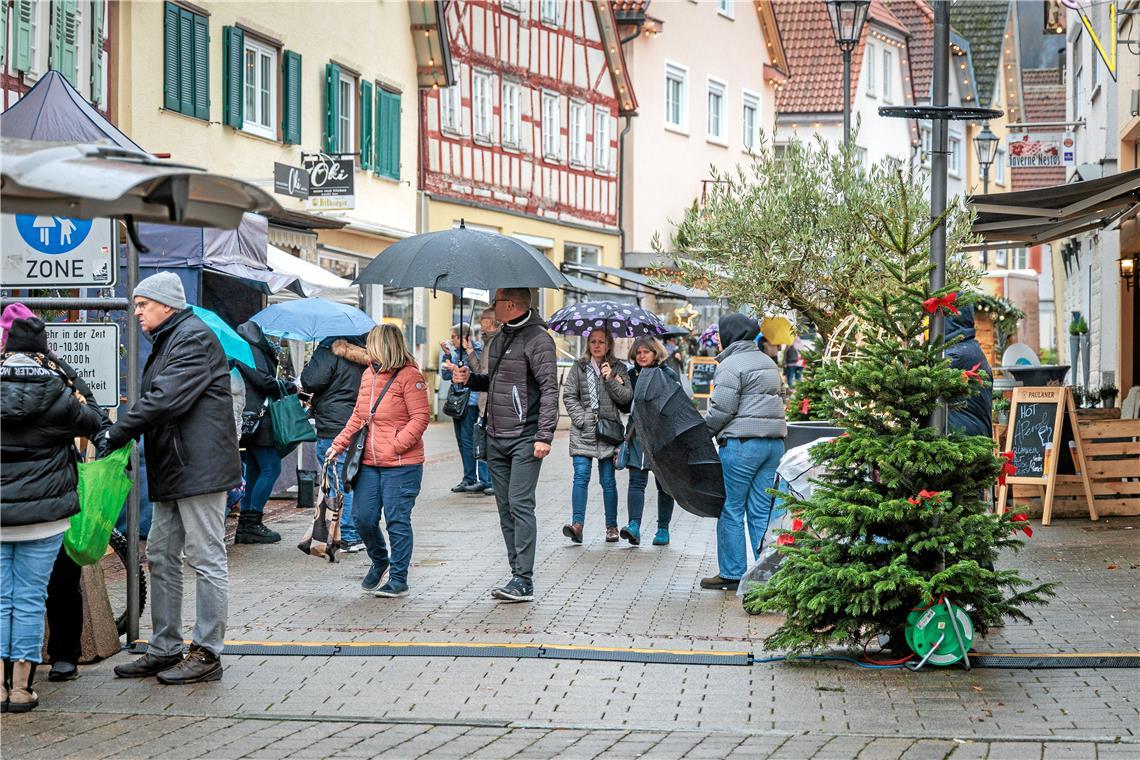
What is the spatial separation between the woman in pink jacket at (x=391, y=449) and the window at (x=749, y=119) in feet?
112

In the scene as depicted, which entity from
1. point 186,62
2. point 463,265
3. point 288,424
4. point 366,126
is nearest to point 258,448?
point 288,424

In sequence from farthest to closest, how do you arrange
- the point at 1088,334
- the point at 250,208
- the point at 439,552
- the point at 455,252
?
the point at 1088,334
the point at 439,552
the point at 455,252
the point at 250,208

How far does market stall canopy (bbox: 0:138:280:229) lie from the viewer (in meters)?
4.42

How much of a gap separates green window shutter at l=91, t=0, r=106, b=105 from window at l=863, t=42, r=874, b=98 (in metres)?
34.1

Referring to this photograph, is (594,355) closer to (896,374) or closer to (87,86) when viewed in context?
(896,374)

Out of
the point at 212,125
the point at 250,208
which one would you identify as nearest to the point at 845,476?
the point at 250,208

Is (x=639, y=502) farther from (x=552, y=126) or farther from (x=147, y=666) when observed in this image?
(x=552, y=126)

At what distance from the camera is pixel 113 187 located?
4.43m

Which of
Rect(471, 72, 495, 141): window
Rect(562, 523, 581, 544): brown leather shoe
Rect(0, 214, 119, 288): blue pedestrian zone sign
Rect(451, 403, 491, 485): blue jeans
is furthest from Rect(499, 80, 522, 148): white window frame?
Rect(0, 214, 119, 288): blue pedestrian zone sign

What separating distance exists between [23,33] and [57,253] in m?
9.70

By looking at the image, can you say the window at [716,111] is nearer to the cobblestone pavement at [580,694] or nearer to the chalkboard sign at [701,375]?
the chalkboard sign at [701,375]

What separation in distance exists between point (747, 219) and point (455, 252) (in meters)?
9.20

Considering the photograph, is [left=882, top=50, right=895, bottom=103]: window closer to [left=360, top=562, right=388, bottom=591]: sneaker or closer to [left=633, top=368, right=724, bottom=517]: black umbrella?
[left=633, top=368, right=724, bottom=517]: black umbrella

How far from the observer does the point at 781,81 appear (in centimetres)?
4544
